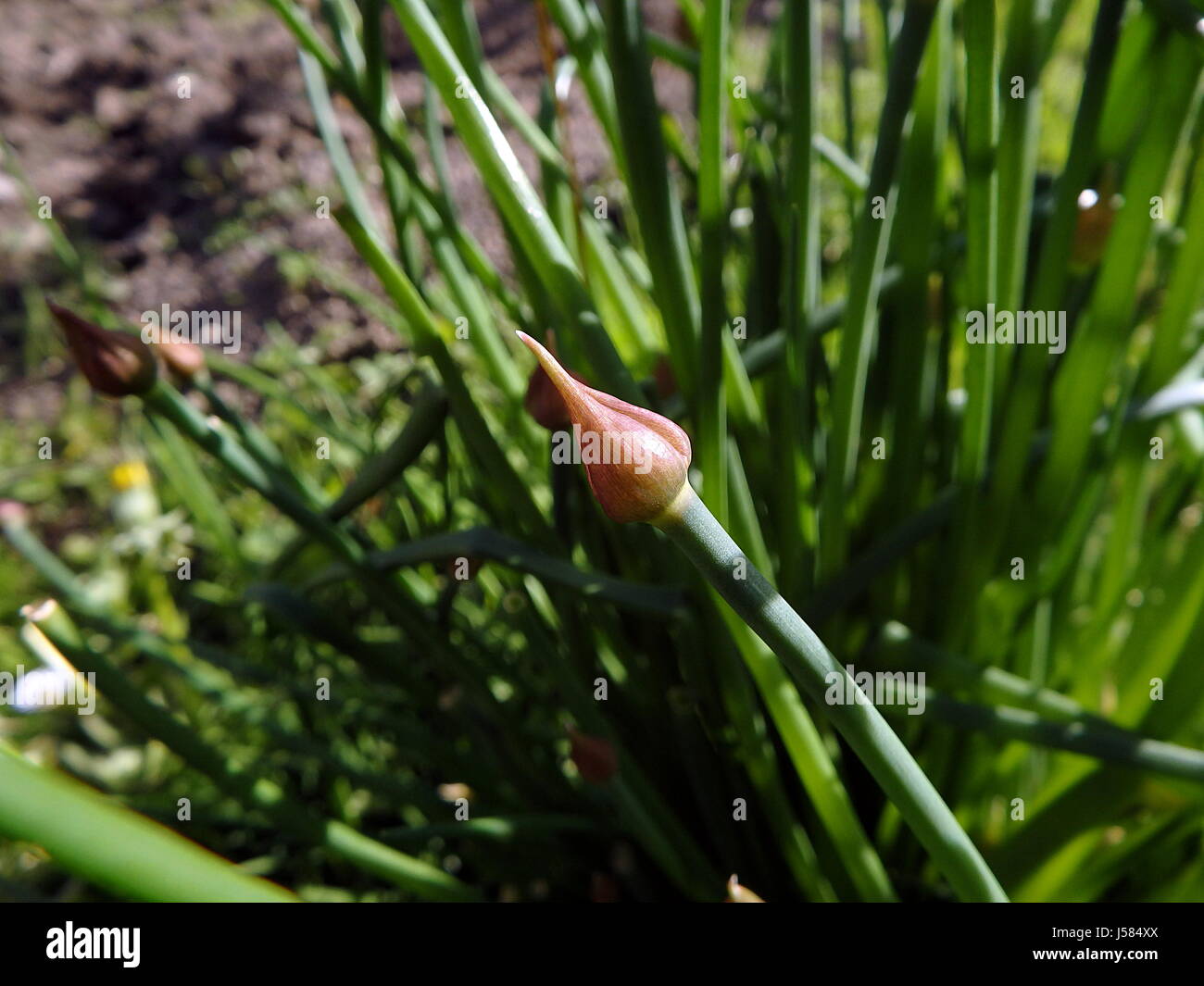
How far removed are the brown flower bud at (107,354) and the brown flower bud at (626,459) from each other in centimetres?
28

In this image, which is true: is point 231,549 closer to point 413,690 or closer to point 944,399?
point 413,690

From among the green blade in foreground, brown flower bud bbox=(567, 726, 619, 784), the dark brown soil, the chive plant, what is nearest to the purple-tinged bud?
the chive plant

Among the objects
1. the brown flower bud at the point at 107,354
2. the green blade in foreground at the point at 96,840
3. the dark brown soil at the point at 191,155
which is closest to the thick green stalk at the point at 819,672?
the green blade in foreground at the point at 96,840

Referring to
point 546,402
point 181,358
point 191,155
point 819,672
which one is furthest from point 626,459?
point 191,155

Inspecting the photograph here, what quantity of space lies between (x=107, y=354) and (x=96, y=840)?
12.8 inches

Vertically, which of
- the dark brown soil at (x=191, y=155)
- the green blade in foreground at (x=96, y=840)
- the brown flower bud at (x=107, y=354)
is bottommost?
the green blade in foreground at (x=96, y=840)

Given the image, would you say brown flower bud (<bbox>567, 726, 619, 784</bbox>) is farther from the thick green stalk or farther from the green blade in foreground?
the green blade in foreground

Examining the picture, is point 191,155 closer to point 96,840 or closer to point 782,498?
point 782,498

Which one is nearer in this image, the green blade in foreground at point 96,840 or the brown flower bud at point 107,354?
the green blade in foreground at point 96,840

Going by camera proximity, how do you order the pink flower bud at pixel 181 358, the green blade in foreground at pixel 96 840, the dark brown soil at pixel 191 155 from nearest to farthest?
the green blade in foreground at pixel 96 840, the pink flower bud at pixel 181 358, the dark brown soil at pixel 191 155

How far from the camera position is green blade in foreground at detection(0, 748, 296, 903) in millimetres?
163

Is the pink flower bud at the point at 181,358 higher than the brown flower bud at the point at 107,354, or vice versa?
the pink flower bud at the point at 181,358

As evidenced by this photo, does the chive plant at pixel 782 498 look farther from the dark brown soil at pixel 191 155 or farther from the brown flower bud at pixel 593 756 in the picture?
the dark brown soil at pixel 191 155

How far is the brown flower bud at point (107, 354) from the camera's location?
0.43 meters
